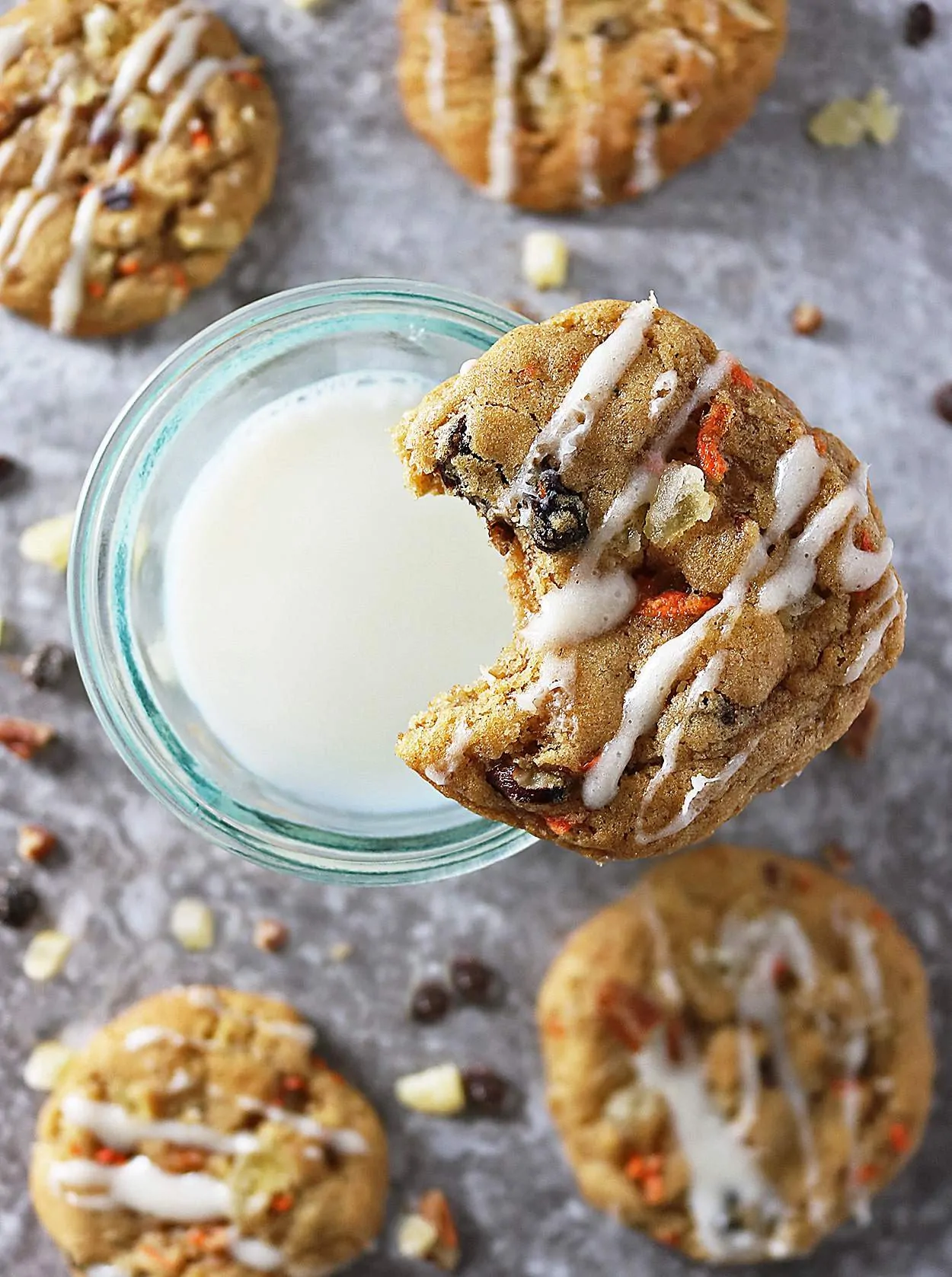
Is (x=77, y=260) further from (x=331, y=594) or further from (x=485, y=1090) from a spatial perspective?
(x=485, y=1090)

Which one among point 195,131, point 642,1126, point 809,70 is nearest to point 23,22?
point 195,131

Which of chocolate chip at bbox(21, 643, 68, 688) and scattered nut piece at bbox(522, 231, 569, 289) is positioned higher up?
scattered nut piece at bbox(522, 231, 569, 289)

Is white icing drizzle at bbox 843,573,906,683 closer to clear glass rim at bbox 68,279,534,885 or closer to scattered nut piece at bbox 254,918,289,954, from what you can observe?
clear glass rim at bbox 68,279,534,885

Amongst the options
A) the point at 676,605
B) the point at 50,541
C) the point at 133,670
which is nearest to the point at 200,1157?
the point at 133,670

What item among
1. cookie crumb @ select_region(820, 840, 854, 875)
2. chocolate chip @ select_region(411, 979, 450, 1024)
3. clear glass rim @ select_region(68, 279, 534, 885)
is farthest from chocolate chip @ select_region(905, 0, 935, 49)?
chocolate chip @ select_region(411, 979, 450, 1024)

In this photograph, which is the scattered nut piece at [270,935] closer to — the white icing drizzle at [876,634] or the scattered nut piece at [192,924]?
the scattered nut piece at [192,924]

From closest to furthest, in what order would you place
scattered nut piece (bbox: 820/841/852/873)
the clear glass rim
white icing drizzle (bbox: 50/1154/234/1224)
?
the clear glass rim < white icing drizzle (bbox: 50/1154/234/1224) < scattered nut piece (bbox: 820/841/852/873)

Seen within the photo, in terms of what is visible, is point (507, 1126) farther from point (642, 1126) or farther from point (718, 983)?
point (718, 983)
